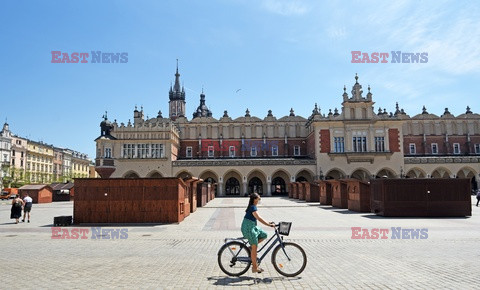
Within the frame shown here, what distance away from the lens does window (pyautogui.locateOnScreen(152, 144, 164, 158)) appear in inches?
1986

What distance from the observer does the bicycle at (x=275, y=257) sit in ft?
24.2

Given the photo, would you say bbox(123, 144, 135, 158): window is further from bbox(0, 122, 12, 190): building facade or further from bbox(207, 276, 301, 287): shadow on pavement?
bbox(207, 276, 301, 287): shadow on pavement

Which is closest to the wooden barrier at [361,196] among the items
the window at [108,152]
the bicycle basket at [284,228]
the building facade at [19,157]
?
the bicycle basket at [284,228]

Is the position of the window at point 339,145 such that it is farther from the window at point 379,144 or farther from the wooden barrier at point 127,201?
the wooden barrier at point 127,201

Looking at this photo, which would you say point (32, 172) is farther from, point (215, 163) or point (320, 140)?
point (320, 140)

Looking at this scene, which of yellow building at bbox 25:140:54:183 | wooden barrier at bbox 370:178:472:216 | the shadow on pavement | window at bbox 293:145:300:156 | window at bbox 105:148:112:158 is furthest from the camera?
yellow building at bbox 25:140:54:183

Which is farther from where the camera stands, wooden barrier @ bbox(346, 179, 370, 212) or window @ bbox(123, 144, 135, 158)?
window @ bbox(123, 144, 135, 158)

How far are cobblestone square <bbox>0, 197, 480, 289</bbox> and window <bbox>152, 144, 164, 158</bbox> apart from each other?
36.1 meters

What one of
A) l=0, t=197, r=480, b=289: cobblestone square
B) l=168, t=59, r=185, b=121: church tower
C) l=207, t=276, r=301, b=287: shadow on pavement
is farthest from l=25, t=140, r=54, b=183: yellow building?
l=207, t=276, r=301, b=287: shadow on pavement

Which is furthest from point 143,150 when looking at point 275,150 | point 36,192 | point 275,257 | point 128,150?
point 275,257

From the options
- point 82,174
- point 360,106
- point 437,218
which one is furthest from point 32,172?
point 437,218

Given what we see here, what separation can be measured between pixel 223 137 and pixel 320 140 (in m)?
15.1

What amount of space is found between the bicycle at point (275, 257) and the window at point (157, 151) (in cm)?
4401

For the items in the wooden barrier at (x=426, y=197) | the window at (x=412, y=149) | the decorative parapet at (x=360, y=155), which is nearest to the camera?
the wooden barrier at (x=426, y=197)
